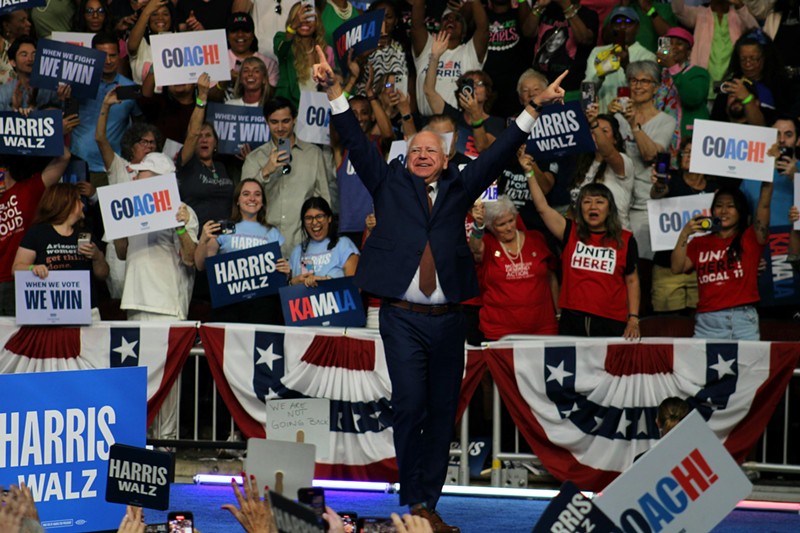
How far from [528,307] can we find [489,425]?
3.21 ft

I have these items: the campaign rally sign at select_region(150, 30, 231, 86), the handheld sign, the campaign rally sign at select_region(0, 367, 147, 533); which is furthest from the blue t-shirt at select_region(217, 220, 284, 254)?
the campaign rally sign at select_region(0, 367, 147, 533)

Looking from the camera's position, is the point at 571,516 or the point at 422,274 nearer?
the point at 571,516

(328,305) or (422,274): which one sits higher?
(422,274)

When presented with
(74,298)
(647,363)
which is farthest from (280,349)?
(647,363)

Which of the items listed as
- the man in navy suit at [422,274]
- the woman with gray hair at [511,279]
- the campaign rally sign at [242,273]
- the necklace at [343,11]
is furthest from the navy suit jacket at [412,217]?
the necklace at [343,11]

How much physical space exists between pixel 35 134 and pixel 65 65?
661 mm

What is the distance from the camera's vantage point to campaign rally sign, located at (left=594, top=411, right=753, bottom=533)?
374 centimetres

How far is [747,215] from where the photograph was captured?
904 centimetres

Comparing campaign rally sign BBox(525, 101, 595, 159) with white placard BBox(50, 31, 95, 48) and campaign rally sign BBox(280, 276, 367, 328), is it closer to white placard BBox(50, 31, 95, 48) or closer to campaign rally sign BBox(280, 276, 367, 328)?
campaign rally sign BBox(280, 276, 367, 328)

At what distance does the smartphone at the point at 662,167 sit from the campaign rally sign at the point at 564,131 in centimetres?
52

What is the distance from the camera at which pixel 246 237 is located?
31.9 feet

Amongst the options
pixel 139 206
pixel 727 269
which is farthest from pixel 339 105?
pixel 727 269

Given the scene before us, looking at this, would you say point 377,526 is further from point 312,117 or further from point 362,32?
point 362,32

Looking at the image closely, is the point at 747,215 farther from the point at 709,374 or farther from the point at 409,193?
the point at 409,193
